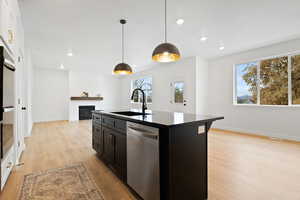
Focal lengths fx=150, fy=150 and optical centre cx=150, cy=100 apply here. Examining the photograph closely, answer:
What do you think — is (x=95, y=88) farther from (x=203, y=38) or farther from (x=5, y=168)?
(x=5, y=168)

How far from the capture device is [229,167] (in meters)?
2.45

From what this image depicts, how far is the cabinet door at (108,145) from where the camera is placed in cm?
222

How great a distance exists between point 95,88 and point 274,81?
804cm

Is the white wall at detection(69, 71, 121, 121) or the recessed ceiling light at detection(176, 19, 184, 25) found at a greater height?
the recessed ceiling light at detection(176, 19, 184, 25)

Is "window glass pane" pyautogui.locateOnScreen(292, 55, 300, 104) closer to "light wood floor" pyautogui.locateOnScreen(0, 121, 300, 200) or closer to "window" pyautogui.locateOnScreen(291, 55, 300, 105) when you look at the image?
"window" pyautogui.locateOnScreen(291, 55, 300, 105)

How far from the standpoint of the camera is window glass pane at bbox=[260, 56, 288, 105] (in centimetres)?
417

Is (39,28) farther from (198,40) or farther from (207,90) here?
(207,90)

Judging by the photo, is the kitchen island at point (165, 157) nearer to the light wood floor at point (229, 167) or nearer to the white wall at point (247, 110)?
the light wood floor at point (229, 167)

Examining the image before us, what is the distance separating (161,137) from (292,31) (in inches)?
173

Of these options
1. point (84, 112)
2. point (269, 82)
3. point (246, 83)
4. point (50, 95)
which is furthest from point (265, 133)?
point (50, 95)

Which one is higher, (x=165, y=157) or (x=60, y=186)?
(x=165, y=157)

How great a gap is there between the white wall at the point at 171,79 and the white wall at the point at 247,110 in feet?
2.24

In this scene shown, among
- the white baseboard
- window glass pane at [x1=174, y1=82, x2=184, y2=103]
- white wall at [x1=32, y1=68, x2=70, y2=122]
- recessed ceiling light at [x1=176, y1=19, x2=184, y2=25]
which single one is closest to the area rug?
recessed ceiling light at [x1=176, y1=19, x2=184, y2=25]

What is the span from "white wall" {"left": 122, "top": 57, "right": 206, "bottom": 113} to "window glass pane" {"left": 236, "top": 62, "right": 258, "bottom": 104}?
50.6 inches
